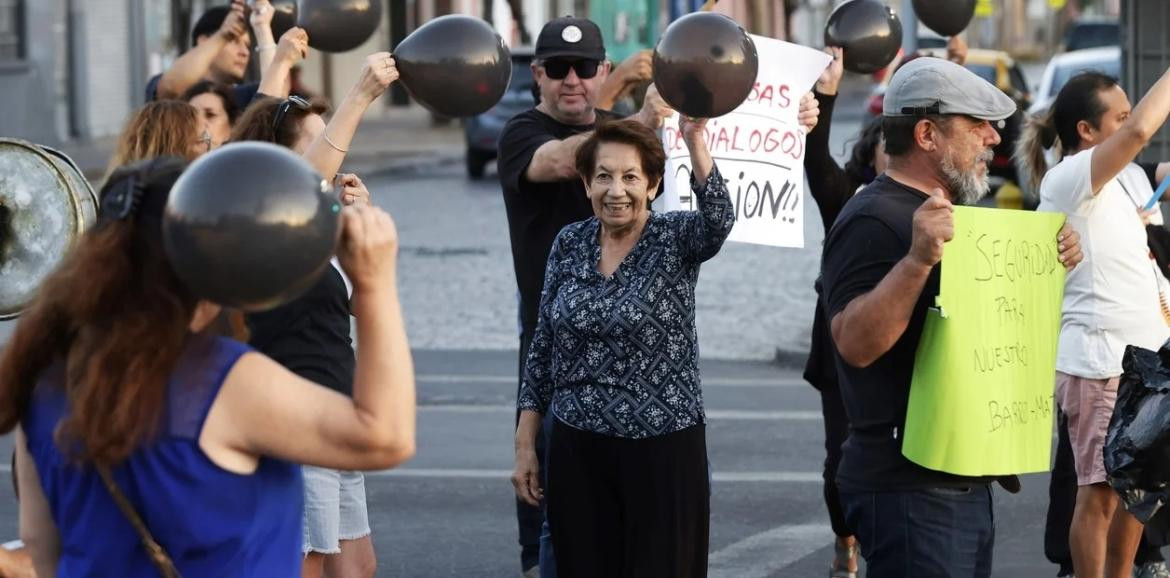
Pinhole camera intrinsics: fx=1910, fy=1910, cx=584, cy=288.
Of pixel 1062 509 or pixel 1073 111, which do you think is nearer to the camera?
pixel 1073 111

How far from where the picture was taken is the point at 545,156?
20.3 feet

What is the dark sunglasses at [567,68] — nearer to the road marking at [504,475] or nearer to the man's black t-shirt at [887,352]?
the man's black t-shirt at [887,352]

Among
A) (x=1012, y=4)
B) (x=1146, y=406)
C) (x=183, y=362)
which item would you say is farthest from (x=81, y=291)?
(x=1012, y=4)

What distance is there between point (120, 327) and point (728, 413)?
24.9ft

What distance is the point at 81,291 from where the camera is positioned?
2848mm

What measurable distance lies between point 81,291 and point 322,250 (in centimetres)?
41

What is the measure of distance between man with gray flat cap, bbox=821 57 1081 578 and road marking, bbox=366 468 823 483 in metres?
4.09

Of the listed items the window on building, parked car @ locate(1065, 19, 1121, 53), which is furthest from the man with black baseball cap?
parked car @ locate(1065, 19, 1121, 53)

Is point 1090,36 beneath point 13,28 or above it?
above

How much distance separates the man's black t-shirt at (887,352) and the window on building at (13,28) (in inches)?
917

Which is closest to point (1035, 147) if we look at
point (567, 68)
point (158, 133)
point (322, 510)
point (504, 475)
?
point (567, 68)

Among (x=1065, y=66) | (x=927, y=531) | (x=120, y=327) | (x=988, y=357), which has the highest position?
(x=1065, y=66)

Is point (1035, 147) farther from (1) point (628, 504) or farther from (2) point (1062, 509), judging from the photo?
(1) point (628, 504)

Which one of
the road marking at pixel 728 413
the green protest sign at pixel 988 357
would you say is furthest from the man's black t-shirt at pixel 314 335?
the road marking at pixel 728 413
